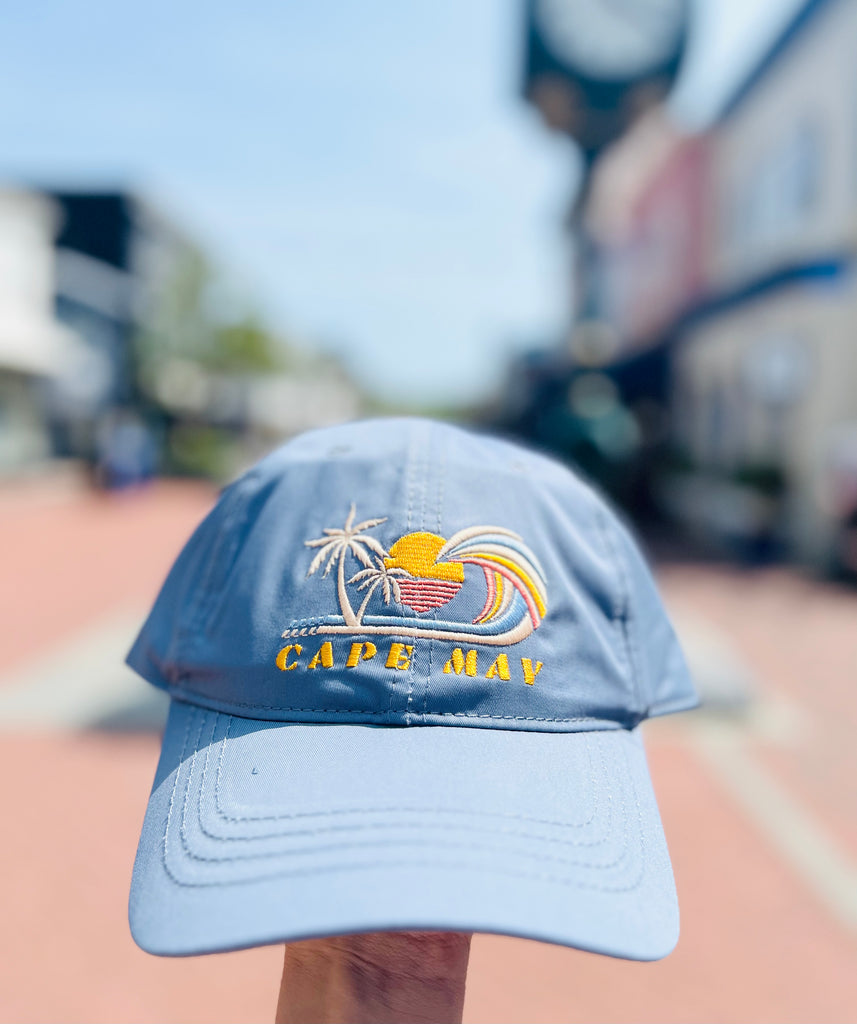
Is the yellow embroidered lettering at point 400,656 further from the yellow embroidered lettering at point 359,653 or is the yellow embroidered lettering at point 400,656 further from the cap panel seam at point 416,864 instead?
the cap panel seam at point 416,864

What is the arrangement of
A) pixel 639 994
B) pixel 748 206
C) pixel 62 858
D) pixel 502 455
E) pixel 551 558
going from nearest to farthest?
pixel 551 558
pixel 502 455
pixel 639 994
pixel 62 858
pixel 748 206

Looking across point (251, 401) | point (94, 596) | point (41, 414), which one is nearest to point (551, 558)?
point (94, 596)

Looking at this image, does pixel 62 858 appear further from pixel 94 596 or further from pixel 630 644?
pixel 94 596

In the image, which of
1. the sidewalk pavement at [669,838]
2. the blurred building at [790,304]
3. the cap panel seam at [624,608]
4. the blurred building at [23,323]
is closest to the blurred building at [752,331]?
the blurred building at [790,304]

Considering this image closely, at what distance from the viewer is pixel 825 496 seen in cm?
1027

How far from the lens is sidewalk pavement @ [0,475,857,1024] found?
2.74 meters

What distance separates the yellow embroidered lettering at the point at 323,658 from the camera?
1.12 meters

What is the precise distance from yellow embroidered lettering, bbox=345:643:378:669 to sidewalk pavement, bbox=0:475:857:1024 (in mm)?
2032

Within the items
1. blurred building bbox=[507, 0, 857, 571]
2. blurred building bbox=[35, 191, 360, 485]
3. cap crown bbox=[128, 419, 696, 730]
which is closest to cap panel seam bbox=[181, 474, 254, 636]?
cap crown bbox=[128, 419, 696, 730]

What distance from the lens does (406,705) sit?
111 cm

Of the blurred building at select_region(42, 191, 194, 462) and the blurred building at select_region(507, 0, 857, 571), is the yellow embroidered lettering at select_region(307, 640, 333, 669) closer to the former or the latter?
the blurred building at select_region(507, 0, 857, 571)

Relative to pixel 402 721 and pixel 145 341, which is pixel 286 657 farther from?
pixel 145 341

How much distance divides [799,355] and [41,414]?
18.7m

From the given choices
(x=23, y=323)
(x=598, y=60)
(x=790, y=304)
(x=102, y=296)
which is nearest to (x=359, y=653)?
(x=598, y=60)
